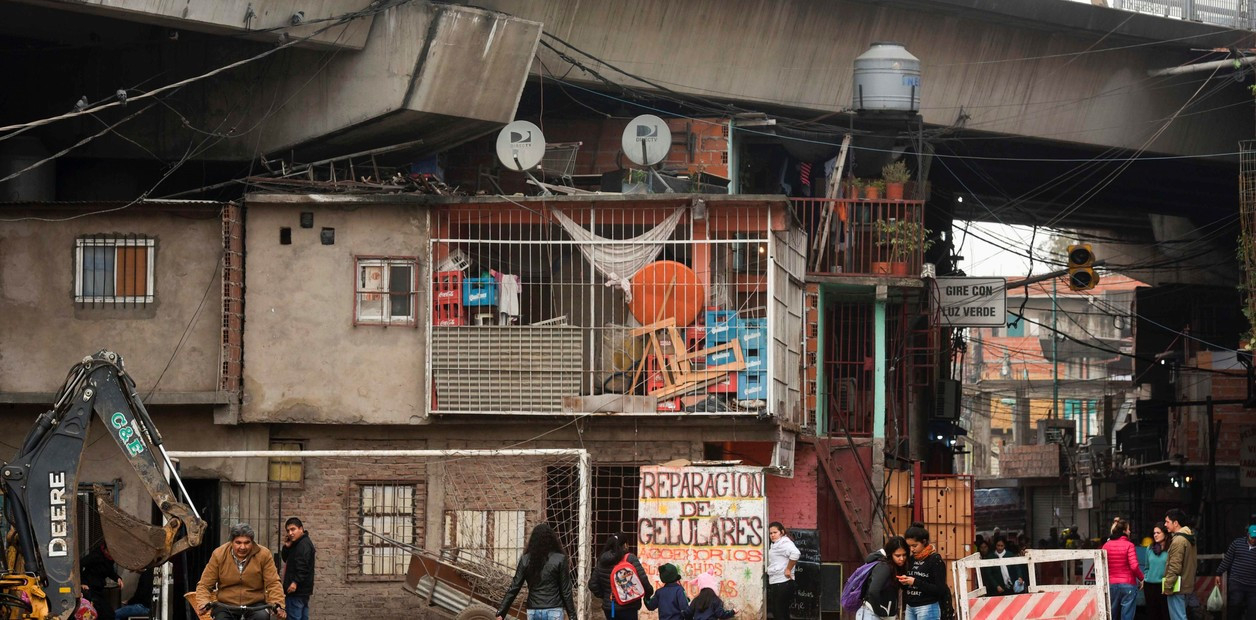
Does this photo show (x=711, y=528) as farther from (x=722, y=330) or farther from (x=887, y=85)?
(x=887, y=85)

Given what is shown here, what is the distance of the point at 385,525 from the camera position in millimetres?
23453

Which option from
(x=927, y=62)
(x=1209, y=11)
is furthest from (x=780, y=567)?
(x=1209, y=11)

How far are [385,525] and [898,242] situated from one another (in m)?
9.28

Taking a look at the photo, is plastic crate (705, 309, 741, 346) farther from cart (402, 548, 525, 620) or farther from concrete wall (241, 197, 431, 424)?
cart (402, 548, 525, 620)

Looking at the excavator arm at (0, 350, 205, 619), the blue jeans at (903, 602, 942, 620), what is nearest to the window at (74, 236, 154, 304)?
the excavator arm at (0, 350, 205, 619)

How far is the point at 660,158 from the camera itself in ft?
87.1

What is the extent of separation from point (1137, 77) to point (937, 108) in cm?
426

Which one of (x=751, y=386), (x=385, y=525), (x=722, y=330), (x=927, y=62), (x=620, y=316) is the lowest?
(x=385, y=525)

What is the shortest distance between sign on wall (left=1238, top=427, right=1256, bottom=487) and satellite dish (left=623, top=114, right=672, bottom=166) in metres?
16.8

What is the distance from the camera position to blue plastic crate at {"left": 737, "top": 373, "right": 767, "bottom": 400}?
77.4ft

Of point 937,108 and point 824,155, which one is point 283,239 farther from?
point 937,108

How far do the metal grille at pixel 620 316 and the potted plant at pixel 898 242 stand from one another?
3.72 m

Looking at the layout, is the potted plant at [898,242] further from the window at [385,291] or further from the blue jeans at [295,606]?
the blue jeans at [295,606]

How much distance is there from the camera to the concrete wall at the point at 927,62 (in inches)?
1153
